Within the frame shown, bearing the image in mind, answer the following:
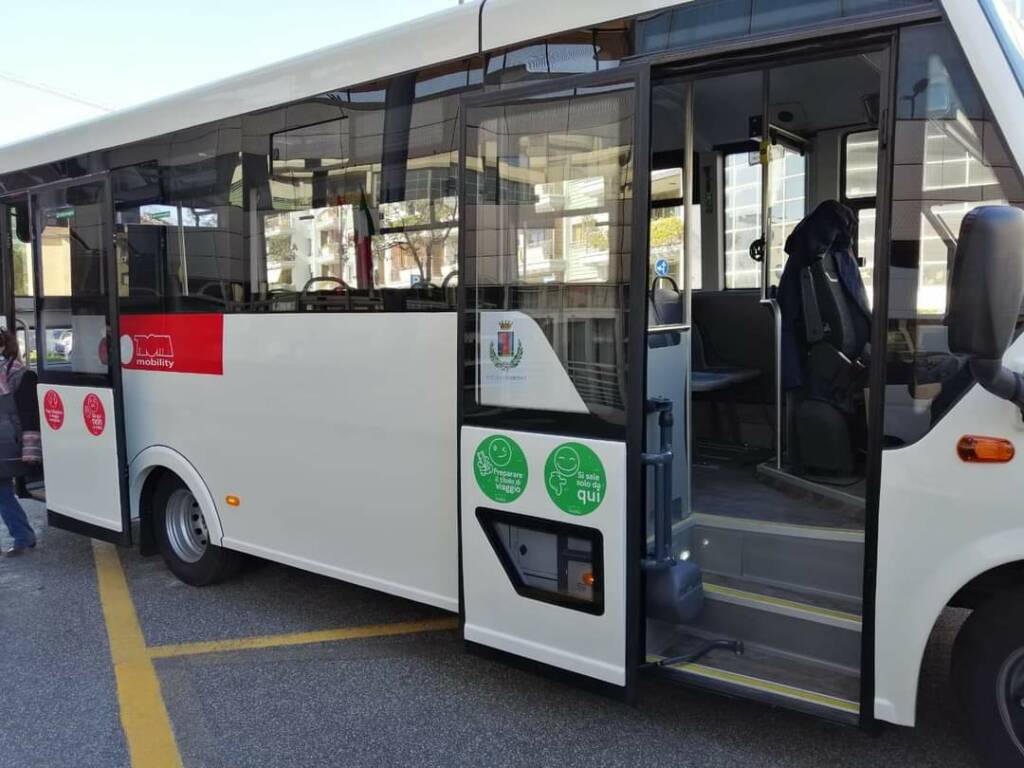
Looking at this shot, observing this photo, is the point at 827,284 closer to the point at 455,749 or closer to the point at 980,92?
the point at 980,92

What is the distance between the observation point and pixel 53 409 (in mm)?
5711

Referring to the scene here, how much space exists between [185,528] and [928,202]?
455 centimetres

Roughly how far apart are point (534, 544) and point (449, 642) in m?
1.26

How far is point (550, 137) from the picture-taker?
330 centimetres

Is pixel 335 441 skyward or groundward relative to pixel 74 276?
groundward

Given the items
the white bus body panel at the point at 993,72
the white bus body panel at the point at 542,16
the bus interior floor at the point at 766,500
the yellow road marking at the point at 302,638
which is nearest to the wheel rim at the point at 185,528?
the yellow road marking at the point at 302,638

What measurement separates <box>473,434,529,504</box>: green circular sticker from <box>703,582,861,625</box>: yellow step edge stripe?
0.90 meters

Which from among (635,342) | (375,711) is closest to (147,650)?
(375,711)

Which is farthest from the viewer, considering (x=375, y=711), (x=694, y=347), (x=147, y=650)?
(x=694, y=347)

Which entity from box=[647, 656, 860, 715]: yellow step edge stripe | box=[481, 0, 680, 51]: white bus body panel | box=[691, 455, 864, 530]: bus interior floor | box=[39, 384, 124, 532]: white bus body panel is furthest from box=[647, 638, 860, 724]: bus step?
box=[39, 384, 124, 532]: white bus body panel

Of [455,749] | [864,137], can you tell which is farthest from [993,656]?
[864,137]

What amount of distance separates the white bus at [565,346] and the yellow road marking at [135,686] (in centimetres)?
38

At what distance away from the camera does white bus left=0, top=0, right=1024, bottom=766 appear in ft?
8.67

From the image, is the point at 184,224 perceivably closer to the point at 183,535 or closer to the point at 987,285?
the point at 183,535
